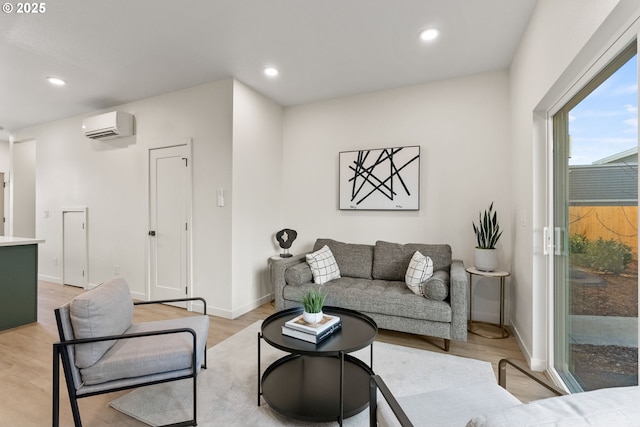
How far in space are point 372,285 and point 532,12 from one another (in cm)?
268

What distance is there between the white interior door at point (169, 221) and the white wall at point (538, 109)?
3539mm

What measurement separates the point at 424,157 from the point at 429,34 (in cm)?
133

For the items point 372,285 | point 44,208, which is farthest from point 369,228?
point 44,208

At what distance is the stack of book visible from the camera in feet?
5.69

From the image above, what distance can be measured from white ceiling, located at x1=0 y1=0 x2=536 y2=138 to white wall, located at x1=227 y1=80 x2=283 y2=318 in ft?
1.22

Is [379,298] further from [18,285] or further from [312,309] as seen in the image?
[18,285]

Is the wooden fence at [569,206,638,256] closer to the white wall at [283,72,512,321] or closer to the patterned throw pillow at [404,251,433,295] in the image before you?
the patterned throw pillow at [404,251,433,295]

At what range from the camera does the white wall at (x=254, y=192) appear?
341 cm

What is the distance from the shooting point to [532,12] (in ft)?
7.32

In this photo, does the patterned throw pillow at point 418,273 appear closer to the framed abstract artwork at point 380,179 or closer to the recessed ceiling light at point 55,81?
the framed abstract artwork at point 380,179

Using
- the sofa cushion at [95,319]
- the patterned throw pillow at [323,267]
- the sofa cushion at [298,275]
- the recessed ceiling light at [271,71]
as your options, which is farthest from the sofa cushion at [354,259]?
the sofa cushion at [95,319]

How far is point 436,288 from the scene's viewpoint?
2570 mm

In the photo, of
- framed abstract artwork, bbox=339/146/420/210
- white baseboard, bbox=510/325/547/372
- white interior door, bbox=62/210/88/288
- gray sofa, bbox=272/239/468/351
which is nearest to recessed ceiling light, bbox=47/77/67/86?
white interior door, bbox=62/210/88/288

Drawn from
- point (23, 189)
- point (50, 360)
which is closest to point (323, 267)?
point (50, 360)
